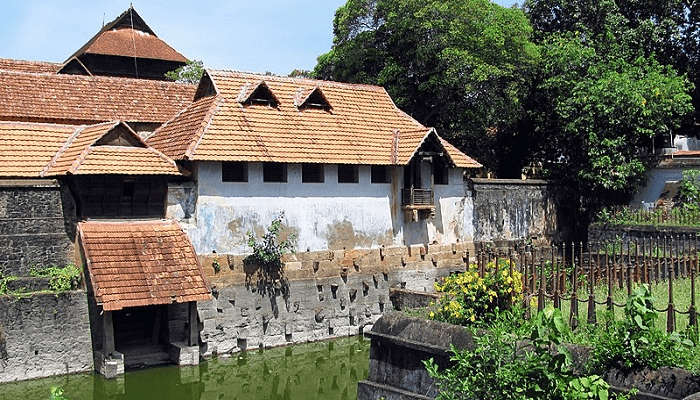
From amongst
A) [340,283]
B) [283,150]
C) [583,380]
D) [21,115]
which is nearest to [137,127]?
[21,115]

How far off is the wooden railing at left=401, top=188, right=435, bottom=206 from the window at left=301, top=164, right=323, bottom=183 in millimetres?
2788

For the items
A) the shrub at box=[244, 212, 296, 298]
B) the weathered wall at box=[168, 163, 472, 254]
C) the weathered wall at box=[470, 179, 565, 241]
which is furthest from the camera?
the weathered wall at box=[470, 179, 565, 241]

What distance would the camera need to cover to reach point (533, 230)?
2667cm

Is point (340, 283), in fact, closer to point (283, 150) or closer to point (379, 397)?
point (283, 150)

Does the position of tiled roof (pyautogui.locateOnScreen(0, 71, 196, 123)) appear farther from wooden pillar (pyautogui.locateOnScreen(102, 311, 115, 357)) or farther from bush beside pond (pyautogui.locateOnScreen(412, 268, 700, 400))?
bush beside pond (pyautogui.locateOnScreen(412, 268, 700, 400))

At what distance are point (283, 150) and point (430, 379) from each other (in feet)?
33.0

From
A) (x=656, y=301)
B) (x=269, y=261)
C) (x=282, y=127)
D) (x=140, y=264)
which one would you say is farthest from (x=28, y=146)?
(x=656, y=301)

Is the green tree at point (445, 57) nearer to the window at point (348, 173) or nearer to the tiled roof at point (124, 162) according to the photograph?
the window at point (348, 173)

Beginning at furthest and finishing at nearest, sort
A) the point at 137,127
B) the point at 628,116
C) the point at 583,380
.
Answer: the point at 628,116
the point at 137,127
the point at 583,380

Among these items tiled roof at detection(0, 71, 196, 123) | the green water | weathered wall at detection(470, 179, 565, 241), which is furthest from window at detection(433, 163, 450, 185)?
tiled roof at detection(0, 71, 196, 123)

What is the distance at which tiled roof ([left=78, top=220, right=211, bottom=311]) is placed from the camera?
16.6 m

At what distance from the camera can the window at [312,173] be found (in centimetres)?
2098

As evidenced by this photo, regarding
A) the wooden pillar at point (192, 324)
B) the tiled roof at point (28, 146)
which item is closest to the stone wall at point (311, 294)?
the wooden pillar at point (192, 324)

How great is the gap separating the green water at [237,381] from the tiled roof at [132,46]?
60.9 feet
